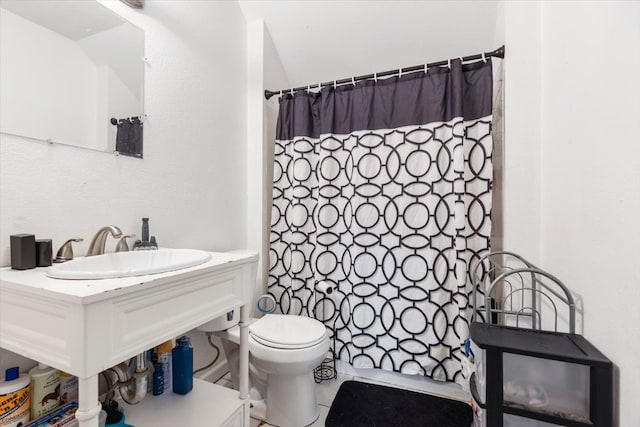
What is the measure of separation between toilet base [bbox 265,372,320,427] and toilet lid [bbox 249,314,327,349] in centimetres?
20

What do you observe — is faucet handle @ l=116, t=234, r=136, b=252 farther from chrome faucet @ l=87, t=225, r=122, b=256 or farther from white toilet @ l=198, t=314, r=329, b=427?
white toilet @ l=198, t=314, r=329, b=427

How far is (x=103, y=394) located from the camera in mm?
1187

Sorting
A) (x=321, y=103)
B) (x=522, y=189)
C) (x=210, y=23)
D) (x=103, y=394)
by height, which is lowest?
(x=103, y=394)

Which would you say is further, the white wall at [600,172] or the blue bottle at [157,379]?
the blue bottle at [157,379]

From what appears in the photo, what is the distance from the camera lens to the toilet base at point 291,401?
4.69ft

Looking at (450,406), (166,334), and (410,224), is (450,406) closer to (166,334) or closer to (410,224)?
(410,224)

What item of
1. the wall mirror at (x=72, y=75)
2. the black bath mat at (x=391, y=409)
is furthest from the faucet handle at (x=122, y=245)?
the black bath mat at (x=391, y=409)

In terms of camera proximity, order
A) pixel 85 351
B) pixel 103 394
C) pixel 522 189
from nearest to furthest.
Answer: pixel 85 351 < pixel 103 394 < pixel 522 189

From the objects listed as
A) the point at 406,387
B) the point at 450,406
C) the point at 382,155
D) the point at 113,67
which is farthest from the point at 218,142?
the point at 450,406

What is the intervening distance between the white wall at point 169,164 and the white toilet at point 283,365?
61 centimetres

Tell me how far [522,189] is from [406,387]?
129 centimetres

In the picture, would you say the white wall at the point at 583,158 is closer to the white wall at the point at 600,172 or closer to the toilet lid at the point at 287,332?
the white wall at the point at 600,172

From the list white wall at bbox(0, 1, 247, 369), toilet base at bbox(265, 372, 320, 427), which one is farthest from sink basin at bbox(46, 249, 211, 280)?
toilet base at bbox(265, 372, 320, 427)

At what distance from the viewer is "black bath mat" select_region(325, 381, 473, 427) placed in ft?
4.71
